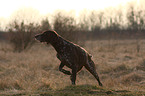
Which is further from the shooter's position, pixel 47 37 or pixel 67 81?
pixel 67 81

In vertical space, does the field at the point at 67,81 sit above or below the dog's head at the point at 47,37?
below

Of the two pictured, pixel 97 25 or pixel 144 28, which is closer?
pixel 144 28

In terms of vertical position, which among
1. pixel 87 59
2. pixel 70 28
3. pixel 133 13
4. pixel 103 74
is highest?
pixel 133 13

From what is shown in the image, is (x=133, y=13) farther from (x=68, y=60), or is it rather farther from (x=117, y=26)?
(x=117, y=26)

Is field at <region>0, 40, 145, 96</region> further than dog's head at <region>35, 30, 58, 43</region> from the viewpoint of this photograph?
No

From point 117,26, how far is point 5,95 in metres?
60.6

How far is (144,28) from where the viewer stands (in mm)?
58188

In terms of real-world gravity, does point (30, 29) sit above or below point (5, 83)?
above

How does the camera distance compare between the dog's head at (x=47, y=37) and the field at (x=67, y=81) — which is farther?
the dog's head at (x=47, y=37)

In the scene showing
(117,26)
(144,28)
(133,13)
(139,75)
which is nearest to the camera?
(139,75)

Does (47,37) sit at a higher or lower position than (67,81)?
higher

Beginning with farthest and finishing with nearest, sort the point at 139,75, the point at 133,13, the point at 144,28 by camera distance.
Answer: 1. the point at 144,28
2. the point at 133,13
3. the point at 139,75

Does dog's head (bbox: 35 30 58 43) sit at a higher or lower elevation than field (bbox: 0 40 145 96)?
higher

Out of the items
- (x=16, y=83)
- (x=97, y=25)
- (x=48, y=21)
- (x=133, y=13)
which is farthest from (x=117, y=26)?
(x=16, y=83)
